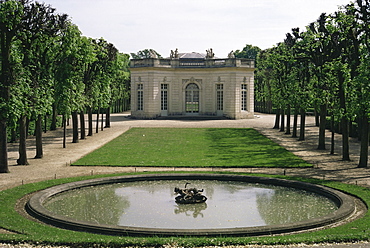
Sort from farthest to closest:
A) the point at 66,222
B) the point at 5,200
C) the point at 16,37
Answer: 1. the point at 16,37
2. the point at 5,200
3. the point at 66,222

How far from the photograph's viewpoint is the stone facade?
53.7 metres

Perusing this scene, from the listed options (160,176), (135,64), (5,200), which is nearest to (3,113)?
(5,200)

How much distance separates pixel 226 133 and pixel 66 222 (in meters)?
27.0

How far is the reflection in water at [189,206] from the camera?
13992mm

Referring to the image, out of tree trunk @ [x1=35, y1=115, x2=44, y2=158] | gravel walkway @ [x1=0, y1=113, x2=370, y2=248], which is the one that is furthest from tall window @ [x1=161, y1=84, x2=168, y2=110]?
tree trunk @ [x1=35, y1=115, x2=44, y2=158]

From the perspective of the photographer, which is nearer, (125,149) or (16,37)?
(16,37)

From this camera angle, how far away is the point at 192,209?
50.2 feet

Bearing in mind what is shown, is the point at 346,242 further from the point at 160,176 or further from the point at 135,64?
the point at 135,64

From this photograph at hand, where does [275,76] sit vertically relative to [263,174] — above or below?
above

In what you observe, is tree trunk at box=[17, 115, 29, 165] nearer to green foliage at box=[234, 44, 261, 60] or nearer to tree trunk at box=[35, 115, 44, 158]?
tree trunk at box=[35, 115, 44, 158]

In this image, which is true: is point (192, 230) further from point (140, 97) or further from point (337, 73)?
point (140, 97)

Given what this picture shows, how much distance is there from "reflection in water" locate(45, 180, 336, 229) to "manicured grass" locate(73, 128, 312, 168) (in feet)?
16.2

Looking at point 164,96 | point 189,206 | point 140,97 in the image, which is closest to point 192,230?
point 189,206

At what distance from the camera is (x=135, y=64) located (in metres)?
54.8
